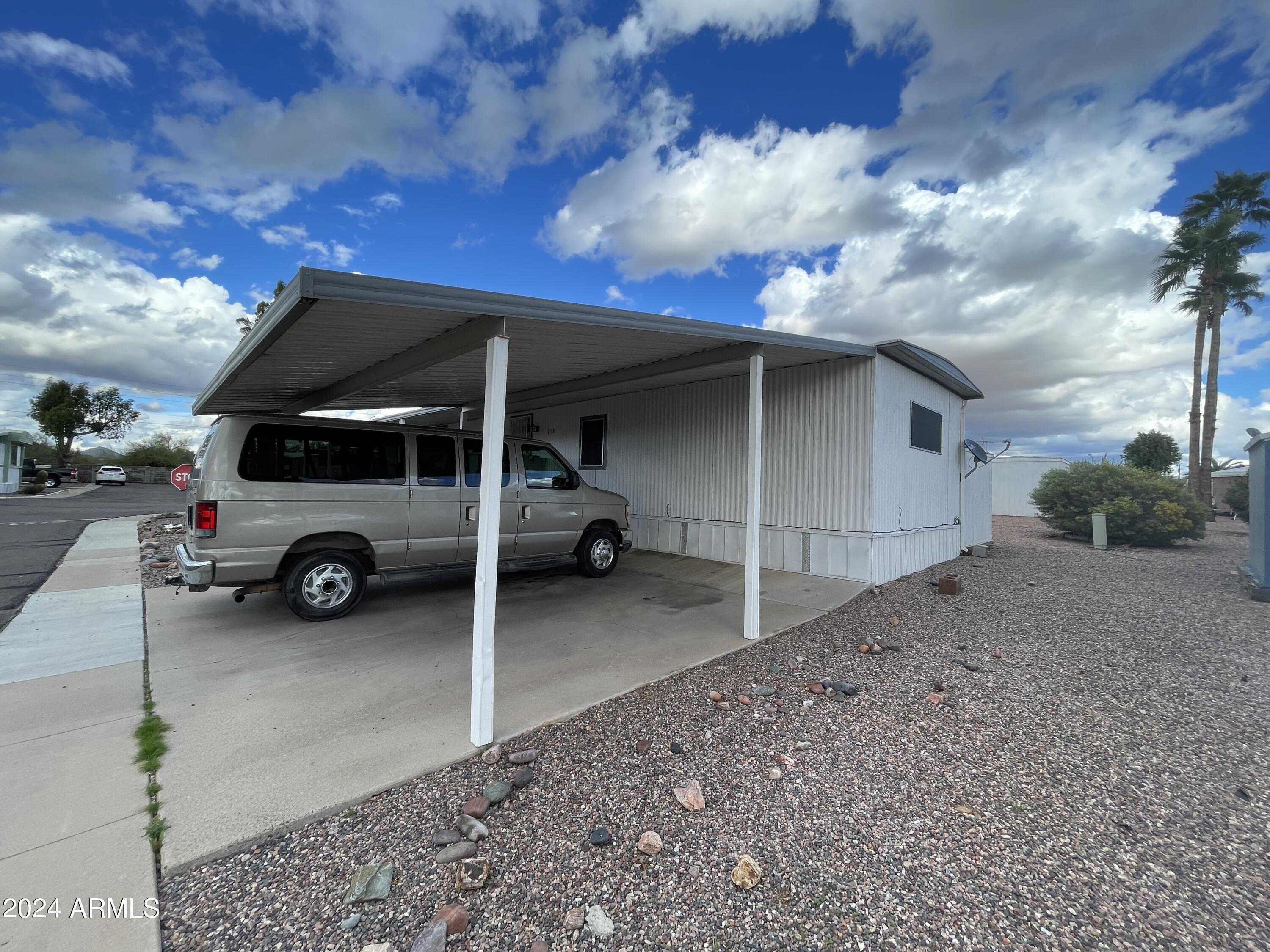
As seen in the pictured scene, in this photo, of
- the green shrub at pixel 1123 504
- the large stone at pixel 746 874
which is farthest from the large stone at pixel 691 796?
the green shrub at pixel 1123 504

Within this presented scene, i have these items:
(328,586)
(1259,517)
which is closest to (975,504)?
(1259,517)

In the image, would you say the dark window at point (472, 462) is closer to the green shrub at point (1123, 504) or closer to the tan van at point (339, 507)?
the tan van at point (339, 507)

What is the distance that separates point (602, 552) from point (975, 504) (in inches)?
307

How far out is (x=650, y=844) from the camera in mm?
2285

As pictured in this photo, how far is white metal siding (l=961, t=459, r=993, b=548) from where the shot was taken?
33.3ft

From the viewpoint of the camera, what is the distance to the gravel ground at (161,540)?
7.34 metres

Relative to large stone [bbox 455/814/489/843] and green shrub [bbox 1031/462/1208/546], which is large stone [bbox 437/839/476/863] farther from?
green shrub [bbox 1031/462/1208/546]

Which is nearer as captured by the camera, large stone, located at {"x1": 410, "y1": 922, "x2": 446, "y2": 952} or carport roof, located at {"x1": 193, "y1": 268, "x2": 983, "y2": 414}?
large stone, located at {"x1": 410, "y1": 922, "x2": 446, "y2": 952}

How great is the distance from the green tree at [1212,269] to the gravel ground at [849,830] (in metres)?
19.6

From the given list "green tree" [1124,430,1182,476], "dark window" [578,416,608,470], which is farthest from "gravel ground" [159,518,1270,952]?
"green tree" [1124,430,1182,476]

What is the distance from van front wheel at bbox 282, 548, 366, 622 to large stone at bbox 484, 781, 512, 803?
3.52 metres

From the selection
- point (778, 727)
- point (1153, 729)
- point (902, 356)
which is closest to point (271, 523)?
point (778, 727)

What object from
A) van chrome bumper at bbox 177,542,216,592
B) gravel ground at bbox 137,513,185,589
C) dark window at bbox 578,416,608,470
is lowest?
gravel ground at bbox 137,513,185,589

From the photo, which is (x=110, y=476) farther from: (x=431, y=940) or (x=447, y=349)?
(x=431, y=940)
